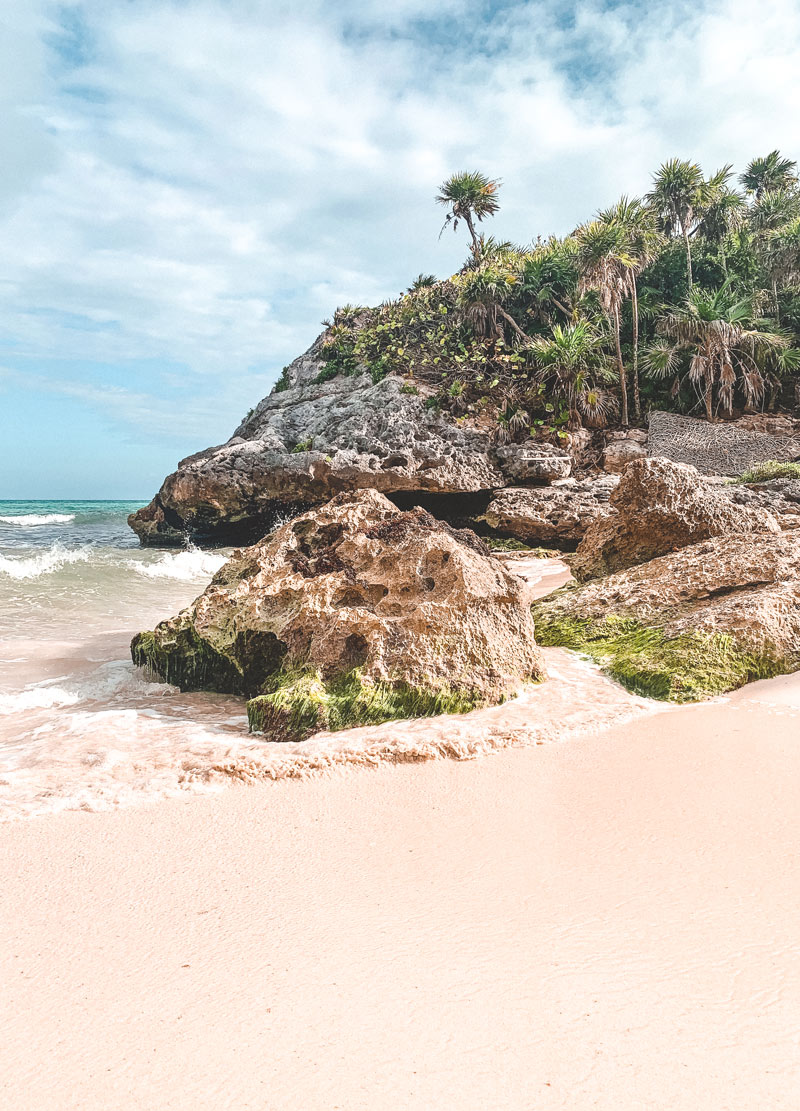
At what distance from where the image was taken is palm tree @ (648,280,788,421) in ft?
61.2

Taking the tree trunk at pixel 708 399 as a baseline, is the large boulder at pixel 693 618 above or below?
below

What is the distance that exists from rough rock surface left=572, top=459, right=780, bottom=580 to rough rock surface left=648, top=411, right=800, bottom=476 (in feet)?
38.8

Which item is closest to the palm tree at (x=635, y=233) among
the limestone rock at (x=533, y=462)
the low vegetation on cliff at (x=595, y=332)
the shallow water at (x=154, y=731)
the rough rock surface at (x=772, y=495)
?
the low vegetation on cliff at (x=595, y=332)

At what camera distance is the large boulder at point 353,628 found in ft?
12.0

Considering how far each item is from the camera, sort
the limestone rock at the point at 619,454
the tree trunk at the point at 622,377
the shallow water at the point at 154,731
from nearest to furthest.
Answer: the shallow water at the point at 154,731 < the limestone rock at the point at 619,454 < the tree trunk at the point at 622,377

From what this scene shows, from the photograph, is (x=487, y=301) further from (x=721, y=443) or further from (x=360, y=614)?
(x=360, y=614)

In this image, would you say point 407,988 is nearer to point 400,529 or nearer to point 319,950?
point 319,950

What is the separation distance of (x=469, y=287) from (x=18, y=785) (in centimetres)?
2093

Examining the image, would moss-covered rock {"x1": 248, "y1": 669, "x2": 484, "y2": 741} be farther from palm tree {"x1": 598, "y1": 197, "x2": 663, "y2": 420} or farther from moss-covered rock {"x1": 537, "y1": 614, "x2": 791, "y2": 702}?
palm tree {"x1": 598, "y1": 197, "x2": 663, "y2": 420}

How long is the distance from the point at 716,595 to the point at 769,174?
4083cm

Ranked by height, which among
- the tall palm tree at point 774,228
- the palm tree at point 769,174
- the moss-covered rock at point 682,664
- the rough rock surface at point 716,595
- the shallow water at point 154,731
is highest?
the palm tree at point 769,174

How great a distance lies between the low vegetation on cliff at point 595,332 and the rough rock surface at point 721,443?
1.14 meters

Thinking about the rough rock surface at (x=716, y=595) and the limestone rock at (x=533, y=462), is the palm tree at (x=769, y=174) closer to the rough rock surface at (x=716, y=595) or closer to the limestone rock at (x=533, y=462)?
the limestone rock at (x=533, y=462)

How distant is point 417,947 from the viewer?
1.66 m
